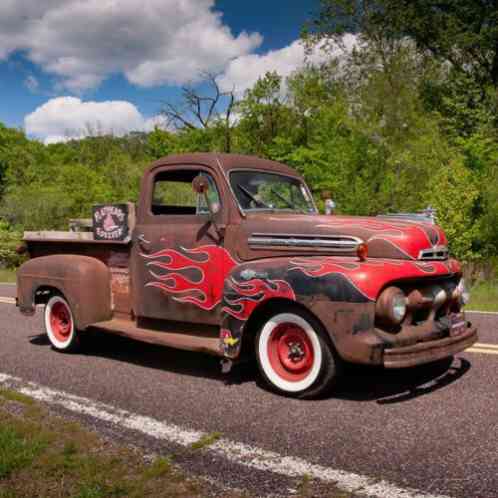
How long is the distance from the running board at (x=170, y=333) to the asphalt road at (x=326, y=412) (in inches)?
12.8

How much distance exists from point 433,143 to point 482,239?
428cm

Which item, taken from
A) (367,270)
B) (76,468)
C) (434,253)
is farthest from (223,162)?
(76,468)

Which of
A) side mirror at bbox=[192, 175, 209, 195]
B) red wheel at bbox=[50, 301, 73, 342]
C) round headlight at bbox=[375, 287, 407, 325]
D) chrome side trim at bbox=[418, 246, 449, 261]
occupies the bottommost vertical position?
red wheel at bbox=[50, 301, 73, 342]

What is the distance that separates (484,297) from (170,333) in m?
6.95

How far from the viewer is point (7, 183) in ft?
157

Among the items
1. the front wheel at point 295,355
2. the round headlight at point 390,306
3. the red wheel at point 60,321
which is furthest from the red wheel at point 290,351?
the red wheel at point 60,321

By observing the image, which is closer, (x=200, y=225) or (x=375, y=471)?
(x=375, y=471)

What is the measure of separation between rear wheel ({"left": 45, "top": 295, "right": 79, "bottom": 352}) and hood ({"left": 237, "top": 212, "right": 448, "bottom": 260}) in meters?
2.56

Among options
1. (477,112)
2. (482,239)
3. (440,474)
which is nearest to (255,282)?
(440,474)

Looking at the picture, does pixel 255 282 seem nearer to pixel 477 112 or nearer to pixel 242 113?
pixel 477 112

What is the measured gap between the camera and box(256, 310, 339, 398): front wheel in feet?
14.1

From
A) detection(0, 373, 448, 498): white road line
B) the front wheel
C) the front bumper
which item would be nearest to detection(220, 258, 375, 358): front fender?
the front wheel

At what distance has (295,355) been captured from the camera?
4547 mm

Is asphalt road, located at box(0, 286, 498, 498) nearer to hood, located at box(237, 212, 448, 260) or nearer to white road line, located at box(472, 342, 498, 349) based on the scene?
white road line, located at box(472, 342, 498, 349)
